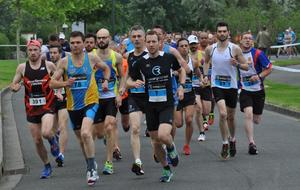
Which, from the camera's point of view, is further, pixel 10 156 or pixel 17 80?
pixel 10 156

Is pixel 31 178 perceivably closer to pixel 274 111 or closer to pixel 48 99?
pixel 48 99

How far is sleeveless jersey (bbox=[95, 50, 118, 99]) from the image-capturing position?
452 inches

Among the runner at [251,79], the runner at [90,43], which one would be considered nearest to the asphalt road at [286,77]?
the runner at [251,79]

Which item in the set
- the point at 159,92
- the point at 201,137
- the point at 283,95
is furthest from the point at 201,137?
the point at 283,95

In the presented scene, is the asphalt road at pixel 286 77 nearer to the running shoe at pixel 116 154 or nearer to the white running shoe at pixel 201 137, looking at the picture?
the white running shoe at pixel 201 137

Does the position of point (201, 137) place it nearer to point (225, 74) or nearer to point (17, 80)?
point (225, 74)

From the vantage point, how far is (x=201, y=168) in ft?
37.1

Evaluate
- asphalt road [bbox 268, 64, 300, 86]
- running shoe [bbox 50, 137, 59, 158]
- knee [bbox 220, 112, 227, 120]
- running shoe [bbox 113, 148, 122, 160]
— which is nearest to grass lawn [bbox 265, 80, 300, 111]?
asphalt road [bbox 268, 64, 300, 86]

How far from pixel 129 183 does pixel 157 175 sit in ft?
2.29

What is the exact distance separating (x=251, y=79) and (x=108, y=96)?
105 inches

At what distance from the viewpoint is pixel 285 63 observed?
39.9 meters

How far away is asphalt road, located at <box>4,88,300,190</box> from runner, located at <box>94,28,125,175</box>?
472mm

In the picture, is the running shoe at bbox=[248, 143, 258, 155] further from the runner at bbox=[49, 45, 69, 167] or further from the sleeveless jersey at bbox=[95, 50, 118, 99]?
the runner at bbox=[49, 45, 69, 167]

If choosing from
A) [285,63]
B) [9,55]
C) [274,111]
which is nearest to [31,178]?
[274,111]
